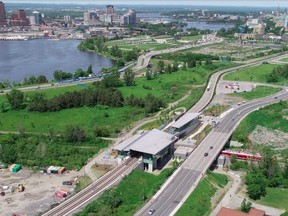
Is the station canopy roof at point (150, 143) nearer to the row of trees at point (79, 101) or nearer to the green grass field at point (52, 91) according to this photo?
the row of trees at point (79, 101)

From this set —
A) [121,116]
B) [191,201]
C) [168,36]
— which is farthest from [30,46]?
[191,201]

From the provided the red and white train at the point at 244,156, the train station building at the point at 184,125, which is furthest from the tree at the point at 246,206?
the train station building at the point at 184,125

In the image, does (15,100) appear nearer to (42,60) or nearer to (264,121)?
(264,121)

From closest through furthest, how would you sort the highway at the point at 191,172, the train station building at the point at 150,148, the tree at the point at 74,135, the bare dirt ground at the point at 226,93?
1. the highway at the point at 191,172
2. the train station building at the point at 150,148
3. the tree at the point at 74,135
4. the bare dirt ground at the point at 226,93

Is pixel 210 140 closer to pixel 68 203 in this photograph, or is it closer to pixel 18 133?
pixel 68 203

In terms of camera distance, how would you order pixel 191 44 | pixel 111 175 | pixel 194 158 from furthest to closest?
1. pixel 191 44
2. pixel 194 158
3. pixel 111 175

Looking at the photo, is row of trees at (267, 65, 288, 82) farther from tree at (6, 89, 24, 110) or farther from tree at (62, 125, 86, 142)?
tree at (6, 89, 24, 110)
